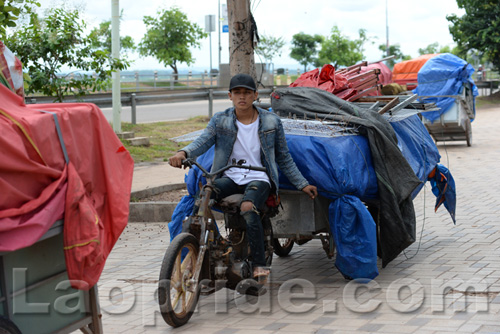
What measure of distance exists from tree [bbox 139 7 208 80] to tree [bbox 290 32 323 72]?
17.6 metres

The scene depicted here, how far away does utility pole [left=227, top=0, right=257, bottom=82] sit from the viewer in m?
9.23

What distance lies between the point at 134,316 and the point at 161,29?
150ft

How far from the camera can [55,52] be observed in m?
11.8

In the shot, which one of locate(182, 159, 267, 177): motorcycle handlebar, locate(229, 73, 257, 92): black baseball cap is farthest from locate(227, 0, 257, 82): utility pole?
locate(182, 159, 267, 177): motorcycle handlebar

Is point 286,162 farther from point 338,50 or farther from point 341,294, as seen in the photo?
point 338,50

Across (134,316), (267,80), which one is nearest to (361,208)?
(134,316)

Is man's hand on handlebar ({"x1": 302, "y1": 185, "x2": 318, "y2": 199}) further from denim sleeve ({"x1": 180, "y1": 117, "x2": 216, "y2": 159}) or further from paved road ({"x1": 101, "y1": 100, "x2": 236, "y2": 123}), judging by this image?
paved road ({"x1": 101, "y1": 100, "x2": 236, "y2": 123})

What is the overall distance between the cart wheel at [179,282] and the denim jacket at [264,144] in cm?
84

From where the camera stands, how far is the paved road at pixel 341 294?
5305 millimetres

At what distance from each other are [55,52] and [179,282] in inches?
288

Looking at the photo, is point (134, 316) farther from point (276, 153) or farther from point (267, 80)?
point (267, 80)

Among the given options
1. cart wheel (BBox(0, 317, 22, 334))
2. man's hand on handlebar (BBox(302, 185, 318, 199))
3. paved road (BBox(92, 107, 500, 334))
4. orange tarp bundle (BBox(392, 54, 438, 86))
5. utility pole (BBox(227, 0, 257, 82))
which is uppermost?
utility pole (BBox(227, 0, 257, 82))

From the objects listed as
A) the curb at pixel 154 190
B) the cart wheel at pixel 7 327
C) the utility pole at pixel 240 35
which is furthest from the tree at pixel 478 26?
the cart wheel at pixel 7 327

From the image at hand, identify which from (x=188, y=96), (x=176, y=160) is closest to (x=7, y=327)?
(x=176, y=160)
